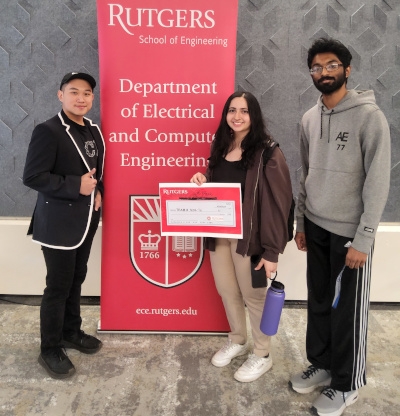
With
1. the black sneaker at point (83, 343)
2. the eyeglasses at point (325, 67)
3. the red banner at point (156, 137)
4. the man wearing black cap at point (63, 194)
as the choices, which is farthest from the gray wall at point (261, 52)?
the black sneaker at point (83, 343)

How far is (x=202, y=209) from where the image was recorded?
2.23m

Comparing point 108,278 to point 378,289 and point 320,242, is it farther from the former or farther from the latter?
point 378,289

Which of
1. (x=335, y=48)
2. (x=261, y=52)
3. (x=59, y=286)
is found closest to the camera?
(x=335, y=48)

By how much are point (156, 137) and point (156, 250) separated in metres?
0.75

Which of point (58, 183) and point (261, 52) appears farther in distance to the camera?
point (261, 52)

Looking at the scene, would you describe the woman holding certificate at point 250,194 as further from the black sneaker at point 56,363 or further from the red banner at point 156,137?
the black sneaker at point 56,363

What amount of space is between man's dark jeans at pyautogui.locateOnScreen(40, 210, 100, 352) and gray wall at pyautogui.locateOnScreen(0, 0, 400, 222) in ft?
3.96

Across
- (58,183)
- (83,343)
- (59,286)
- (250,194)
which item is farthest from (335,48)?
(83,343)

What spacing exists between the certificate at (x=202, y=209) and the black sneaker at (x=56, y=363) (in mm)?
982

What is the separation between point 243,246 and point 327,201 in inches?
19.9

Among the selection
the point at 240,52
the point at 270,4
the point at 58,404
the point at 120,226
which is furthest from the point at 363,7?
the point at 58,404

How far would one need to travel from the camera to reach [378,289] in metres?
3.22

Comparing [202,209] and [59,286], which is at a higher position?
[202,209]

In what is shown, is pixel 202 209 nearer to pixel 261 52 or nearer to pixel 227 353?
pixel 227 353
